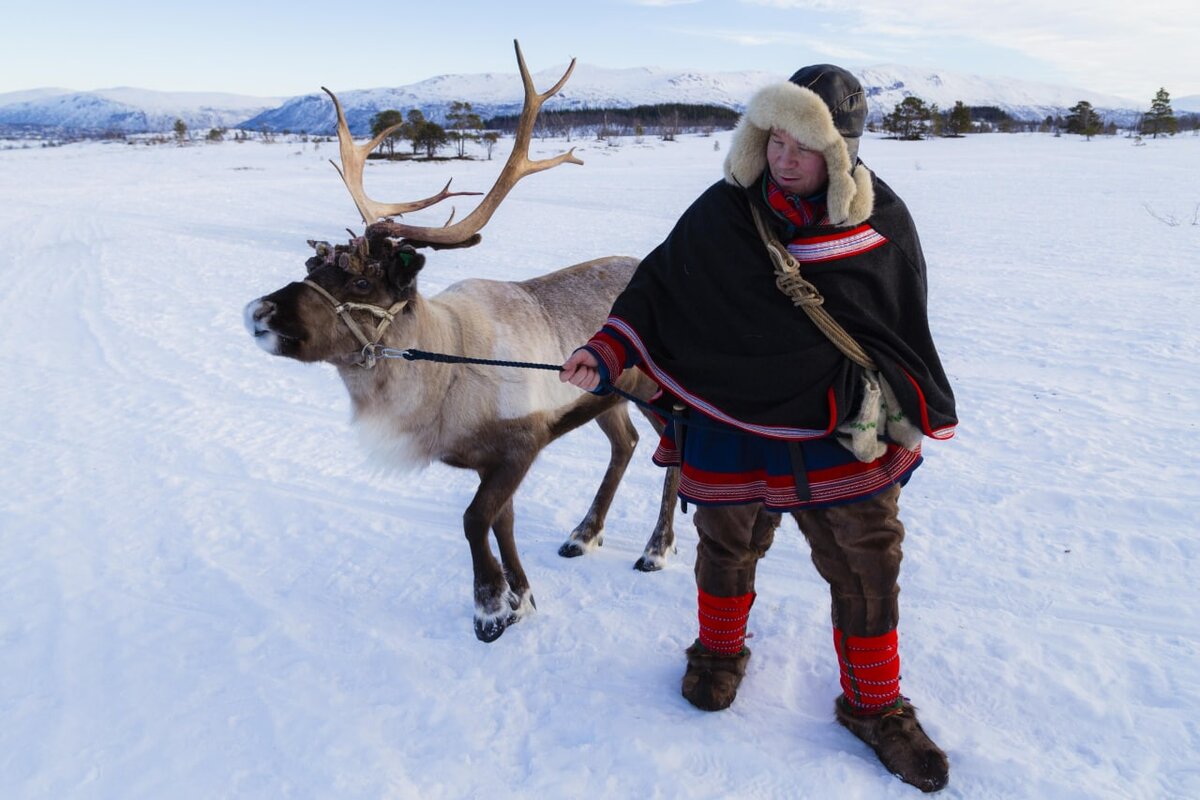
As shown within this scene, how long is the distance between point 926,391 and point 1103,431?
3.54 m

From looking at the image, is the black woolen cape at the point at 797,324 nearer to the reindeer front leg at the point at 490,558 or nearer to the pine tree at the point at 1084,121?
the reindeer front leg at the point at 490,558

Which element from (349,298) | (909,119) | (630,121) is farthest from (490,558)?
(630,121)

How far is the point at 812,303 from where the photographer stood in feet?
7.64

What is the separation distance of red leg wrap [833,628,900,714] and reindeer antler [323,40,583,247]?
2213 millimetres

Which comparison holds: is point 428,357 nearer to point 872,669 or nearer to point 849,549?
point 849,549

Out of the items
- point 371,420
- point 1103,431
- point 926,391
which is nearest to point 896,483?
point 926,391

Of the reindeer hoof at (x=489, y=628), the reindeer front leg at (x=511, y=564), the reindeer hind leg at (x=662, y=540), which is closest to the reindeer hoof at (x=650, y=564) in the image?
the reindeer hind leg at (x=662, y=540)

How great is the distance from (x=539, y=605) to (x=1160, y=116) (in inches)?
2378

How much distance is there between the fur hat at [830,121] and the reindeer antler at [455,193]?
142cm

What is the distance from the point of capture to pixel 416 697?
118 inches

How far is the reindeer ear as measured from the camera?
3.24 metres

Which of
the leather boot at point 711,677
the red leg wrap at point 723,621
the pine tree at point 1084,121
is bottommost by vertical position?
the leather boot at point 711,677

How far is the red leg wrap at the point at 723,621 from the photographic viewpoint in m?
2.90

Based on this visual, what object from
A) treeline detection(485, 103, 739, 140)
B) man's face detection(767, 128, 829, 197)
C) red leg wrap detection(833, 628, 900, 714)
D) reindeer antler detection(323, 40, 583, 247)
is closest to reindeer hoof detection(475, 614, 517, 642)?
red leg wrap detection(833, 628, 900, 714)
